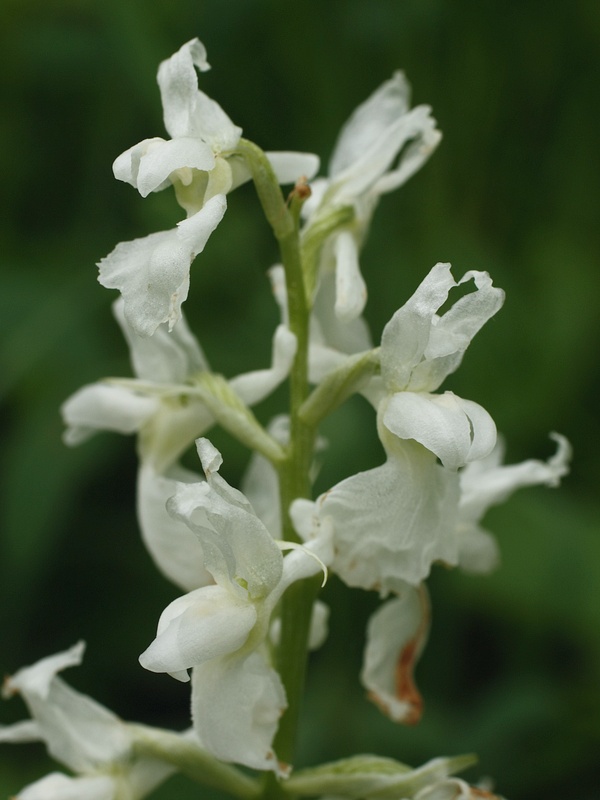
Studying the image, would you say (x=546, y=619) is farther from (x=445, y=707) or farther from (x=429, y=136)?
(x=429, y=136)

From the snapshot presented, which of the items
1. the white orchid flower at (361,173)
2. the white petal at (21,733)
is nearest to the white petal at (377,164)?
the white orchid flower at (361,173)

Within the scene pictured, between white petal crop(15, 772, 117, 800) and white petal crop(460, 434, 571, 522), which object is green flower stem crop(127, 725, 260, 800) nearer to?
white petal crop(15, 772, 117, 800)

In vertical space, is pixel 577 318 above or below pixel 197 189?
below

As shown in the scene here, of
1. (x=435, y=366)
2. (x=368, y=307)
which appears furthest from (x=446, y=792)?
(x=368, y=307)

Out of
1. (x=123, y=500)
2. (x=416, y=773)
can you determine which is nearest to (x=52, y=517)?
(x=123, y=500)

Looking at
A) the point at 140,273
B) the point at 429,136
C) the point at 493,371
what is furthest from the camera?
the point at 493,371

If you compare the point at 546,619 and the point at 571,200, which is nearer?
the point at 546,619

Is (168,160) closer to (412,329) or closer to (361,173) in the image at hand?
(412,329)

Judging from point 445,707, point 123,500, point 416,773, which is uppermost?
point 123,500
